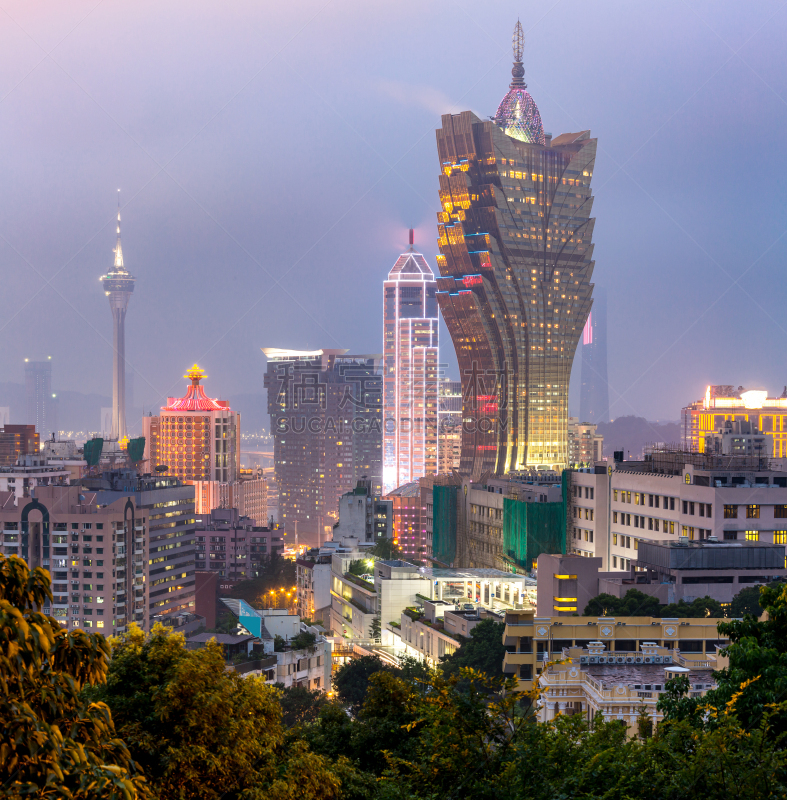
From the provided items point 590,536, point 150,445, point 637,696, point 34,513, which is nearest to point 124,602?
point 34,513

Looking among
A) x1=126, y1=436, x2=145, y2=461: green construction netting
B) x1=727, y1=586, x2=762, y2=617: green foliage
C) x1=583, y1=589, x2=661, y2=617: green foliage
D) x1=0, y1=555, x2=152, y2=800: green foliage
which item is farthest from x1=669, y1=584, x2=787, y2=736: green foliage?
x1=126, y1=436, x2=145, y2=461: green construction netting

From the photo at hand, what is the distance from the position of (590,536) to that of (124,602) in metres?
25.7

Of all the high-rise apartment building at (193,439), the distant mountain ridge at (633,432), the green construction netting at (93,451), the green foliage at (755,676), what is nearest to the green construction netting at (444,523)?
the green construction netting at (93,451)

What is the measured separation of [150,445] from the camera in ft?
406

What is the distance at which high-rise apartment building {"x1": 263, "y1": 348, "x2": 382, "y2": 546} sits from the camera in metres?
146

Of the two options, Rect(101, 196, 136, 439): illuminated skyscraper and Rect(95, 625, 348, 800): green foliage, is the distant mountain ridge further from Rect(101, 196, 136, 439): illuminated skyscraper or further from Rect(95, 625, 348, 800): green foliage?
Rect(95, 625, 348, 800): green foliage

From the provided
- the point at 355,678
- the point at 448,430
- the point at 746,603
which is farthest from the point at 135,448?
the point at 746,603

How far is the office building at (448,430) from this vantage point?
147250 mm

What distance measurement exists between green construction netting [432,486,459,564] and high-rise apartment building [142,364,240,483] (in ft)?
194

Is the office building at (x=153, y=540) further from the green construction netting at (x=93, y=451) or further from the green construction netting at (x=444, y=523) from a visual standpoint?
the green construction netting at (x=93, y=451)

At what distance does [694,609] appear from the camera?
1146 inches

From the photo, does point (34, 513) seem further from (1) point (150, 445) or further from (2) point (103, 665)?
(1) point (150, 445)

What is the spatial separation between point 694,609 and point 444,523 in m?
37.5

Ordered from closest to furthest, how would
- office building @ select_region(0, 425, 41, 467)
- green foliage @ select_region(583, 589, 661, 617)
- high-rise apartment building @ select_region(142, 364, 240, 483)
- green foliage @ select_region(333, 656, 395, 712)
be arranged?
green foliage @ select_region(583, 589, 661, 617)
green foliage @ select_region(333, 656, 395, 712)
office building @ select_region(0, 425, 41, 467)
high-rise apartment building @ select_region(142, 364, 240, 483)
